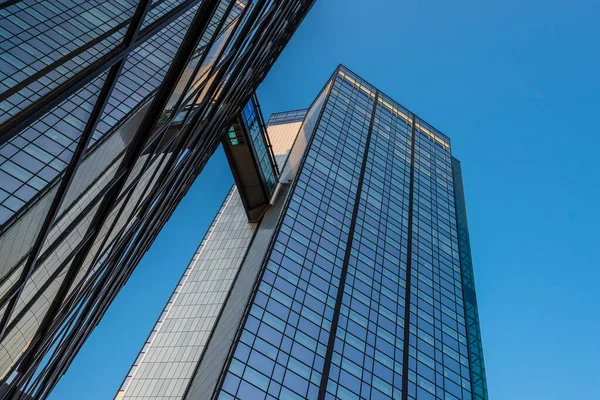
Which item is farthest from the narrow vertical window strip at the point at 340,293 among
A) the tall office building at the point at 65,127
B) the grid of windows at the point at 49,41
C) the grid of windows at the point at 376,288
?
the grid of windows at the point at 49,41

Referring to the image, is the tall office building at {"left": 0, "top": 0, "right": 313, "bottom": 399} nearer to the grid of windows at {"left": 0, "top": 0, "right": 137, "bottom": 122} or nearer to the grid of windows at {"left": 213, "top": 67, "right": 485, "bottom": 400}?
the grid of windows at {"left": 0, "top": 0, "right": 137, "bottom": 122}

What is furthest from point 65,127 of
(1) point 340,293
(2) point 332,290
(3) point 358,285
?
(3) point 358,285

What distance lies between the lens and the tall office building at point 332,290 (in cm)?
4478

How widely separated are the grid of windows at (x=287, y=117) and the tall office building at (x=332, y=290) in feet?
42.5

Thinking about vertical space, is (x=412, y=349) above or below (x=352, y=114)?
below

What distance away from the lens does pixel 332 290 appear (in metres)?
53.5

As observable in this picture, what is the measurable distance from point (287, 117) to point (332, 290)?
5747 cm

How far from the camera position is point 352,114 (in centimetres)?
8644

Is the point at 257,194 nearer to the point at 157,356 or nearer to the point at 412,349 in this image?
the point at 157,356

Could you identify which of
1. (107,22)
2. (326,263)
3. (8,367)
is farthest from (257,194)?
(107,22)

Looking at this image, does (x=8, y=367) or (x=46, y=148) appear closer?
(x=46, y=148)

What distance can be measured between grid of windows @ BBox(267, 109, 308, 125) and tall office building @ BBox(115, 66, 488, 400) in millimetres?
12950

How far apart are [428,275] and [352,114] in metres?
32.2

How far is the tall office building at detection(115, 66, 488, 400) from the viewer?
44.8 m
